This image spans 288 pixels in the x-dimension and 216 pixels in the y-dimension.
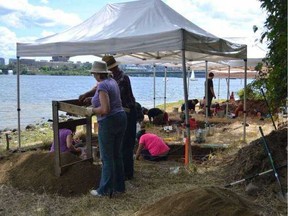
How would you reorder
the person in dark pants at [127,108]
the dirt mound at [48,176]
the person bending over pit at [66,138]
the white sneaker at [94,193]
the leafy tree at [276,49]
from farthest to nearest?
the person bending over pit at [66,138] < the person in dark pants at [127,108] < the dirt mound at [48,176] < the white sneaker at [94,193] < the leafy tree at [276,49]

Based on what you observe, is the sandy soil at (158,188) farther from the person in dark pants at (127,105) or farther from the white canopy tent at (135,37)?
the white canopy tent at (135,37)

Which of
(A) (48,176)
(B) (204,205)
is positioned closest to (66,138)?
(A) (48,176)

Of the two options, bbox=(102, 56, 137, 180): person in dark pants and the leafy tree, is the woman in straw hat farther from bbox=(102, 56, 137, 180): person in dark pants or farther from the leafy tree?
the leafy tree

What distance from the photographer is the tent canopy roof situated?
718 centimetres

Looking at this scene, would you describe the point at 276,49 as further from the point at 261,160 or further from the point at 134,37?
the point at 134,37

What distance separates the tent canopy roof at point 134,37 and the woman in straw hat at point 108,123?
2.05 meters

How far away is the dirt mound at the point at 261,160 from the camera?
5.43 m

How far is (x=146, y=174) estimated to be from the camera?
6973 millimetres

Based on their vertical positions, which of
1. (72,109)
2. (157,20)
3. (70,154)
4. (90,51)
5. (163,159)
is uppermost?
(157,20)

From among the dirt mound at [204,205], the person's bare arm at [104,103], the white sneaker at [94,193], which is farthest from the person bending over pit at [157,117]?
the dirt mound at [204,205]

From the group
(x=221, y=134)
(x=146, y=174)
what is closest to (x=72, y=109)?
(x=146, y=174)

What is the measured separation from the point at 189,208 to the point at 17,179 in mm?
3196

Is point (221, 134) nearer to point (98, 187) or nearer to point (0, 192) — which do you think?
point (98, 187)

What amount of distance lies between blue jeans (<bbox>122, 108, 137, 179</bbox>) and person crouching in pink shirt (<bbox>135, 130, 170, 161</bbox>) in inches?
73.4
